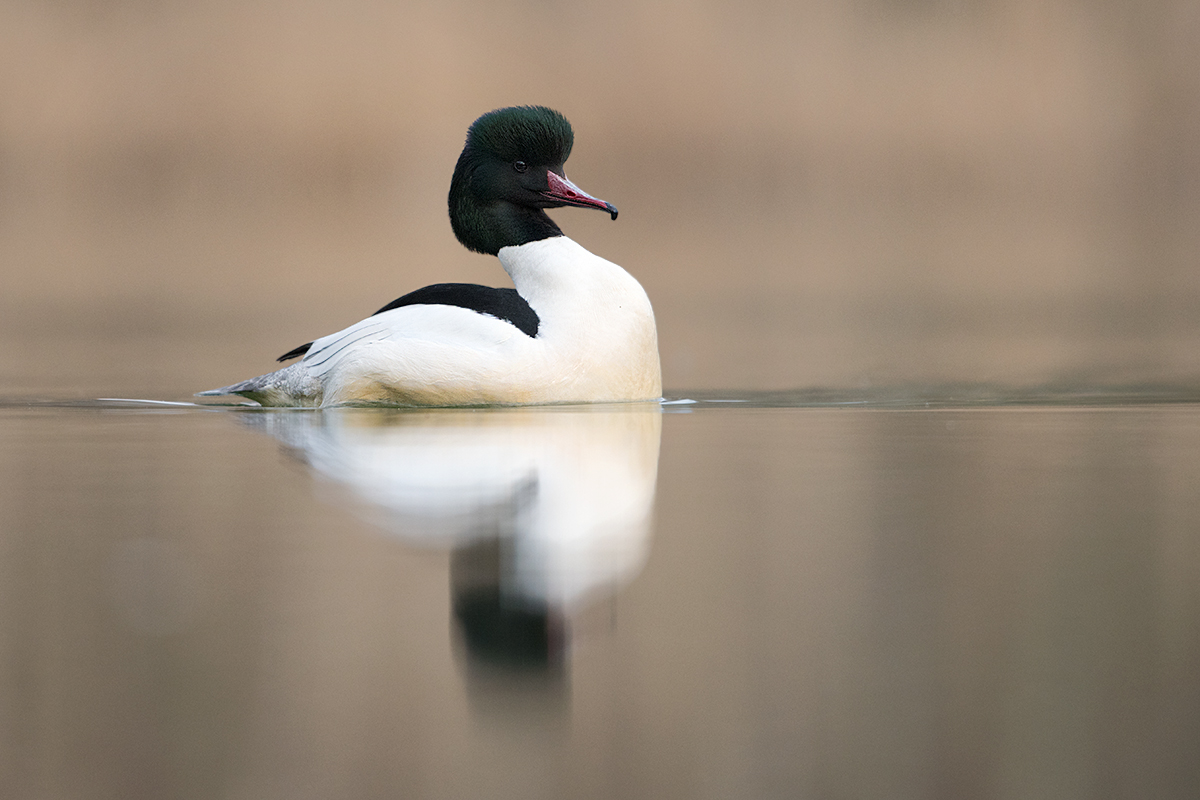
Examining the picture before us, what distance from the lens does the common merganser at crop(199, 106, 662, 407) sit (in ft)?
16.4

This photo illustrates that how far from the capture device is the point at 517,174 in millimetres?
5656

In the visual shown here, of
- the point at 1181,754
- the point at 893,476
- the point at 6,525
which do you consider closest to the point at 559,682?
the point at 1181,754

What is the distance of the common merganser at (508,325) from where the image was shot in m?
5.01

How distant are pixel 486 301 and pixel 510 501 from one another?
2610 millimetres

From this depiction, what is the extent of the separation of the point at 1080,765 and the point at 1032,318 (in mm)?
10318

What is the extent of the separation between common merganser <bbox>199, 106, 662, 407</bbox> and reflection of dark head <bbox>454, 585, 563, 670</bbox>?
315 centimetres

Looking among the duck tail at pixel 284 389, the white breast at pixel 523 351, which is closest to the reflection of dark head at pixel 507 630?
the white breast at pixel 523 351

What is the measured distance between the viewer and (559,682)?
1523mm

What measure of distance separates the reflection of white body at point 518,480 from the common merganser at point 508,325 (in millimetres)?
207

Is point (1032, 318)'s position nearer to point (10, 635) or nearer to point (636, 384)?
point (636, 384)

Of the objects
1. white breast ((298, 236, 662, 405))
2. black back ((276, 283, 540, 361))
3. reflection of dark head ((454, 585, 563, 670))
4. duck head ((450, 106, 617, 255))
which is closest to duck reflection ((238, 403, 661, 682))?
reflection of dark head ((454, 585, 563, 670))

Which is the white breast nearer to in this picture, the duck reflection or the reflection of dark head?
the duck reflection

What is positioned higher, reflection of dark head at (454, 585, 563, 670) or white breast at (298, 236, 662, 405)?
white breast at (298, 236, 662, 405)

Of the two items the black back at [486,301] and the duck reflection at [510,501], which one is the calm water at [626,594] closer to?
the duck reflection at [510,501]
